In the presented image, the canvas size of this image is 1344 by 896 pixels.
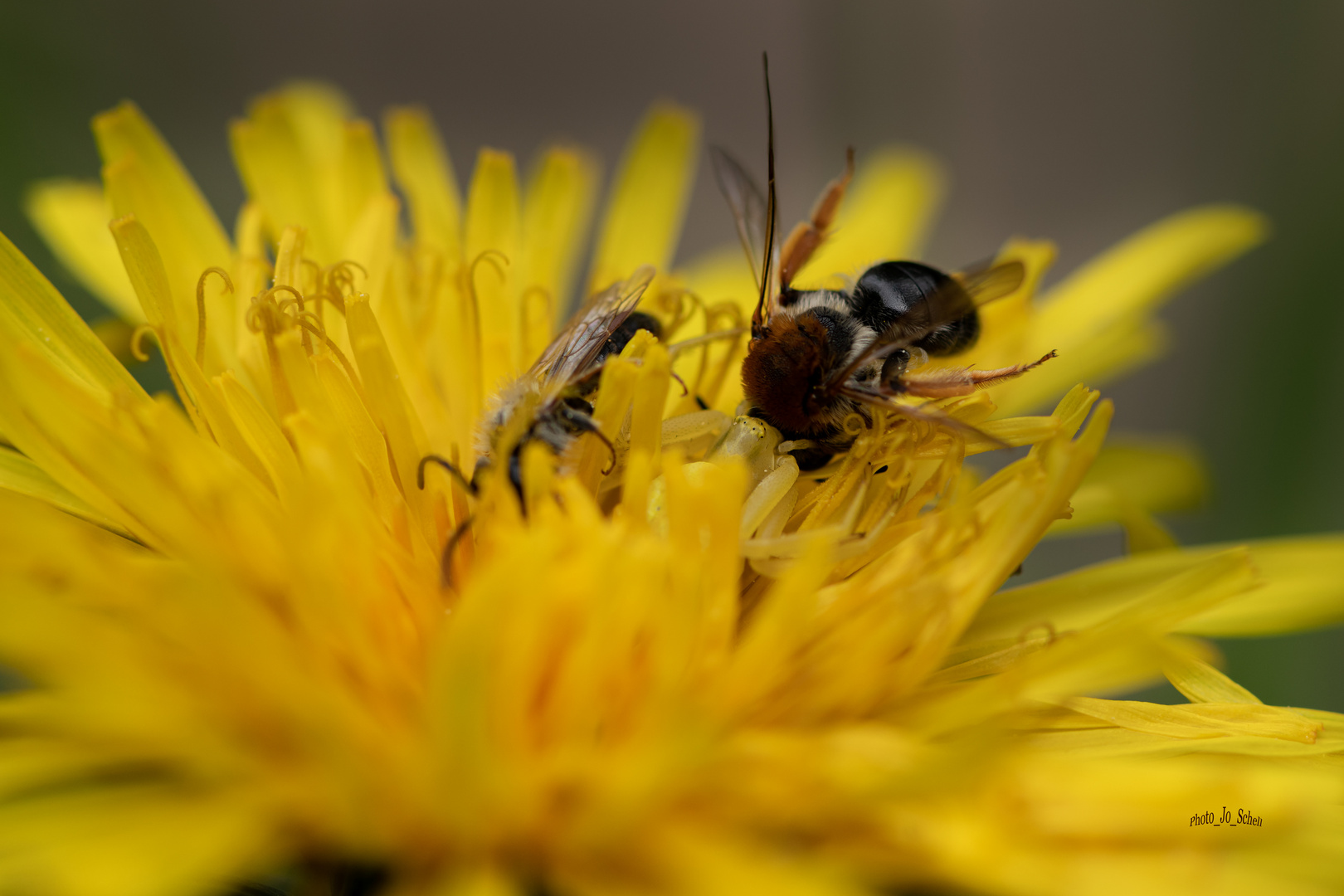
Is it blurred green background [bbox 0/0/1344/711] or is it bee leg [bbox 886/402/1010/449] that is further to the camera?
blurred green background [bbox 0/0/1344/711]

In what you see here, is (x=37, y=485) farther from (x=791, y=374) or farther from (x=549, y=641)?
(x=791, y=374)

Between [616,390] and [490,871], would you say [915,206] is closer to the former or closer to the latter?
[616,390]

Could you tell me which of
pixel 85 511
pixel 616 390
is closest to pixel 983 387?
pixel 616 390

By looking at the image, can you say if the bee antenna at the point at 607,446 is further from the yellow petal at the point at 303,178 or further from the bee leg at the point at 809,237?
the yellow petal at the point at 303,178

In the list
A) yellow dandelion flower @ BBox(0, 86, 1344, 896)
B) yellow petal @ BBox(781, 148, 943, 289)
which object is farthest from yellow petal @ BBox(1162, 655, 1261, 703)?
yellow petal @ BBox(781, 148, 943, 289)

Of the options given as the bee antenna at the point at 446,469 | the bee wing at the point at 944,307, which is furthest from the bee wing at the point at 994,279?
the bee antenna at the point at 446,469

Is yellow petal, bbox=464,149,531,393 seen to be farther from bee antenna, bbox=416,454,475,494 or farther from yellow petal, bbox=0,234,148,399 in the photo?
yellow petal, bbox=0,234,148,399

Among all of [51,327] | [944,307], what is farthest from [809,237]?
[51,327]
